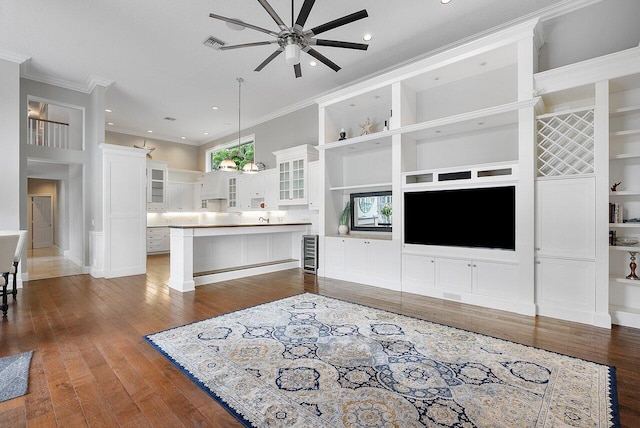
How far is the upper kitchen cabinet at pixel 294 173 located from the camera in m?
6.39

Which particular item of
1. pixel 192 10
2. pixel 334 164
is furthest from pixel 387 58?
pixel 192 10

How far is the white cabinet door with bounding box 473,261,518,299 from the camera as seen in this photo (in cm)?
368

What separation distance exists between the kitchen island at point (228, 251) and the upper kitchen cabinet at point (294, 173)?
26.8 inches

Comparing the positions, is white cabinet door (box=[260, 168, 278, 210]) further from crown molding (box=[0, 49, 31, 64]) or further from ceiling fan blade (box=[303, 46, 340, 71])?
crown molding (box=[0, 49, 31, 64])

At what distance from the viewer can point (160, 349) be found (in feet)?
8.66

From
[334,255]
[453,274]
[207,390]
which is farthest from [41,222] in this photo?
[453,274]

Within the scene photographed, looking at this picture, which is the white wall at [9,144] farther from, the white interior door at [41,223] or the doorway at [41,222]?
the white interior door at [41,223]

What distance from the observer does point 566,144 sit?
11.7 feet

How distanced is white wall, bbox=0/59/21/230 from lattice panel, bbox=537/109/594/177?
742 cm

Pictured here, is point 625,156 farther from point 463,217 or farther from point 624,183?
point 463,217

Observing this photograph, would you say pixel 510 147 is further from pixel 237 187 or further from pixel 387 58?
pixel 237 187

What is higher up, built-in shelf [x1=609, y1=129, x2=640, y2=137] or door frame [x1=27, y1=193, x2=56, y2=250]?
built-in shelf [x1=609, y1=129, x2=640, y2=137]

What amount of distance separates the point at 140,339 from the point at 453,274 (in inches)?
145

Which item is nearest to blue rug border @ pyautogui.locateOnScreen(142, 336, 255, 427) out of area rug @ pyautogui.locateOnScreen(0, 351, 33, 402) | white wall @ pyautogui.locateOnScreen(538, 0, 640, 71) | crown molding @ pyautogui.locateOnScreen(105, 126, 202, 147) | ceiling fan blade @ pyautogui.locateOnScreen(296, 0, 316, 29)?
area rug @ pyautogui.locateOnScreen(0, 351, 33, 402)
